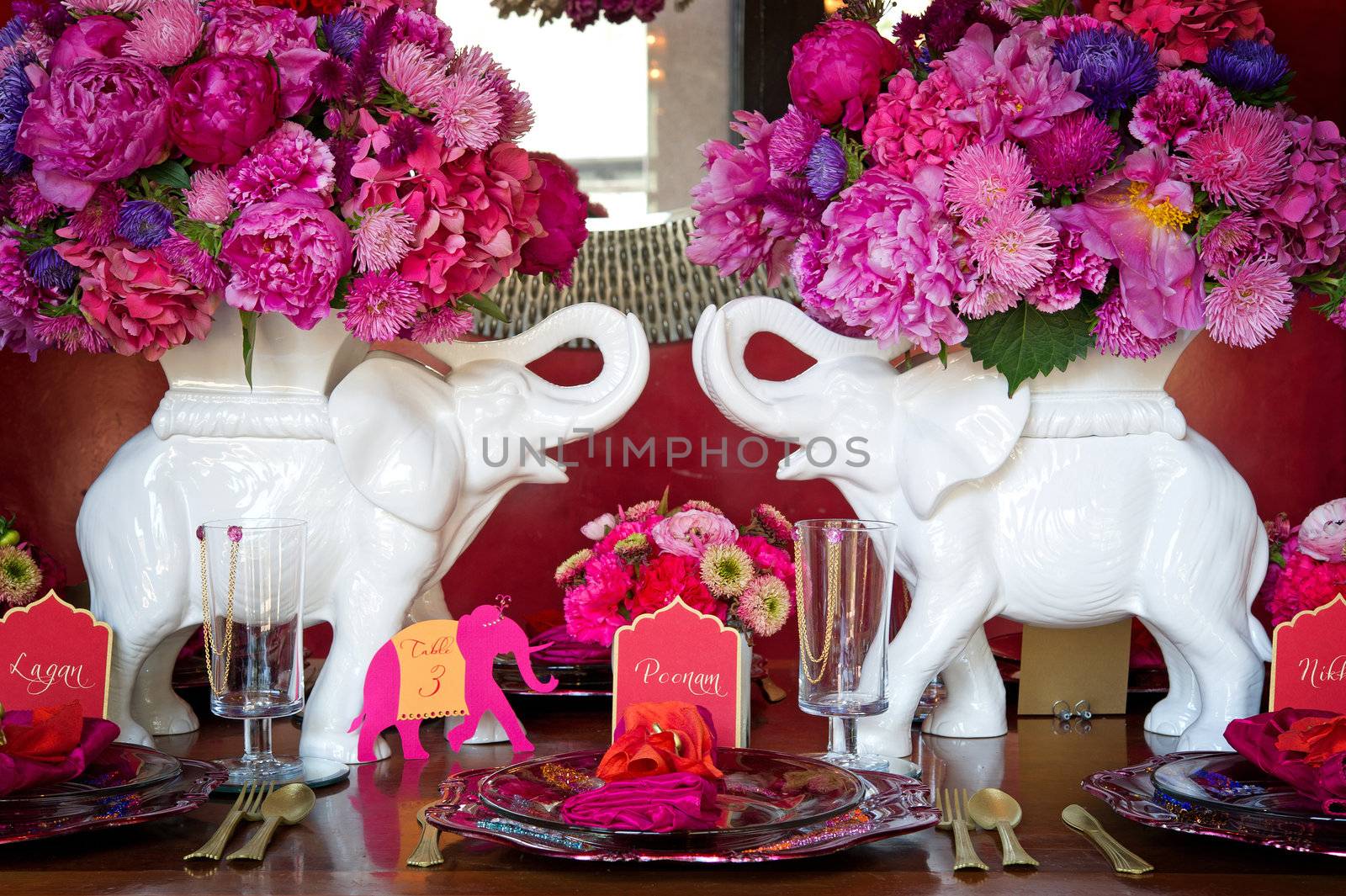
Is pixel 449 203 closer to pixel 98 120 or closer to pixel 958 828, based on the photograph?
pixel 98 120

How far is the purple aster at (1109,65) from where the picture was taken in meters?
1.03

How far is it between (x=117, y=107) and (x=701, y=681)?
0.59m

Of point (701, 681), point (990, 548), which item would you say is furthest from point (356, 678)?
point (990, 548)

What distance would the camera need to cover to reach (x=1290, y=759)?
35.9 inches

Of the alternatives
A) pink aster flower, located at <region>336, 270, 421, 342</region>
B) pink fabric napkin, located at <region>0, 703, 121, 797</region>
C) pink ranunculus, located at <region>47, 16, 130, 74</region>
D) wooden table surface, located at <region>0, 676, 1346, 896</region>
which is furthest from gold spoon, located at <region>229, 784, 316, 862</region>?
pink ranunculus, located at <region>47, 16, 130, 74</region>

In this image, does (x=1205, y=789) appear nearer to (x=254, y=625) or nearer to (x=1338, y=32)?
(x=254, y=625)

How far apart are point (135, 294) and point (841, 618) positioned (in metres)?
0.58

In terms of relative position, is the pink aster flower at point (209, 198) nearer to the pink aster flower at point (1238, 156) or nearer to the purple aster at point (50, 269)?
the purple aster at point (50, 269)

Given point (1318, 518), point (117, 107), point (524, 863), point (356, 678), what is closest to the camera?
point (524, 863)

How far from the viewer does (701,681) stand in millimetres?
1044

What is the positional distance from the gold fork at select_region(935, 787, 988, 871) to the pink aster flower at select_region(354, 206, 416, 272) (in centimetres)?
56

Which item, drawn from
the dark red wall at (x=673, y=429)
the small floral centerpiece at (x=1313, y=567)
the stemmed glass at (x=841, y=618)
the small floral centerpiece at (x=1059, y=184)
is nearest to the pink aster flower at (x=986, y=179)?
the small floral centerpiece at (x=1059, y=184)

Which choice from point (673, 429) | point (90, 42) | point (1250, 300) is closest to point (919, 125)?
point (1250, 300)

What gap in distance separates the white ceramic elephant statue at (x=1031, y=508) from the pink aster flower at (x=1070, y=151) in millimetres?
173
